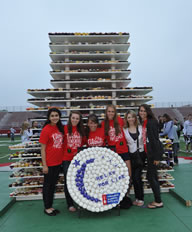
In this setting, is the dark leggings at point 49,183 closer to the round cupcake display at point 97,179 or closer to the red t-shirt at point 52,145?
the red t-shirt at point 52,145

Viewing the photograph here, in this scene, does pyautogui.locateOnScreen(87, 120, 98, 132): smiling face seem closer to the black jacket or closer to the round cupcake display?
the round cupcake display

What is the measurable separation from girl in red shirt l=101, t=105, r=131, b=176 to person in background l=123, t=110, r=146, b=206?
97 mm

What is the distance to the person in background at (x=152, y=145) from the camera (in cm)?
346

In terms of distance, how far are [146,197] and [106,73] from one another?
261 inches

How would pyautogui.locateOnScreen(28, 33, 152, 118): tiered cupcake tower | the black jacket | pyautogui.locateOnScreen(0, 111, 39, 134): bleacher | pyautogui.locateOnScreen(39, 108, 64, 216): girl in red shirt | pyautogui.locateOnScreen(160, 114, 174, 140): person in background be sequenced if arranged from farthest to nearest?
pyautogui.locateOnScreen(0, 111, 39, 134): bleacher
pyautogui.locateOnScreen(28, 33, 152, 118): tiered cupcake tower
pyautogui.locateOnScreen(160, 114, 174, 140): person in background
the black jacket
pyautogui.locateOnScreen(39, 108, 64, 216): girl in red shirt

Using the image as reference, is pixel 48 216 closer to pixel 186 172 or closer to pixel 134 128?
pixel 134 128

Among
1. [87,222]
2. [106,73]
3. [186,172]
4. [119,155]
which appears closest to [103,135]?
[119,155]

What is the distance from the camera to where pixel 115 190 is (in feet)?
10.7

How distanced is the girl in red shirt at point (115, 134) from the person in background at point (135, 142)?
10 centimetres

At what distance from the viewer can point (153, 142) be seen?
3457mm

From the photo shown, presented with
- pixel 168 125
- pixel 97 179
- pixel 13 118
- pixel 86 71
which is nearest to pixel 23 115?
pixel 13 118

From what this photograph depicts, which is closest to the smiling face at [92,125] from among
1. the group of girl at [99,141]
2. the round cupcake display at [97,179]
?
the group of girl at [99,141]

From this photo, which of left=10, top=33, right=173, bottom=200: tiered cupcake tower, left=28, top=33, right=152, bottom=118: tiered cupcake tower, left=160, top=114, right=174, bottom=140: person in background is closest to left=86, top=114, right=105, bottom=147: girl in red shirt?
left=160, top=114, right=174, bottom=140: person in background

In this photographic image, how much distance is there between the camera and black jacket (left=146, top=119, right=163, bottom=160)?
3.45 m
